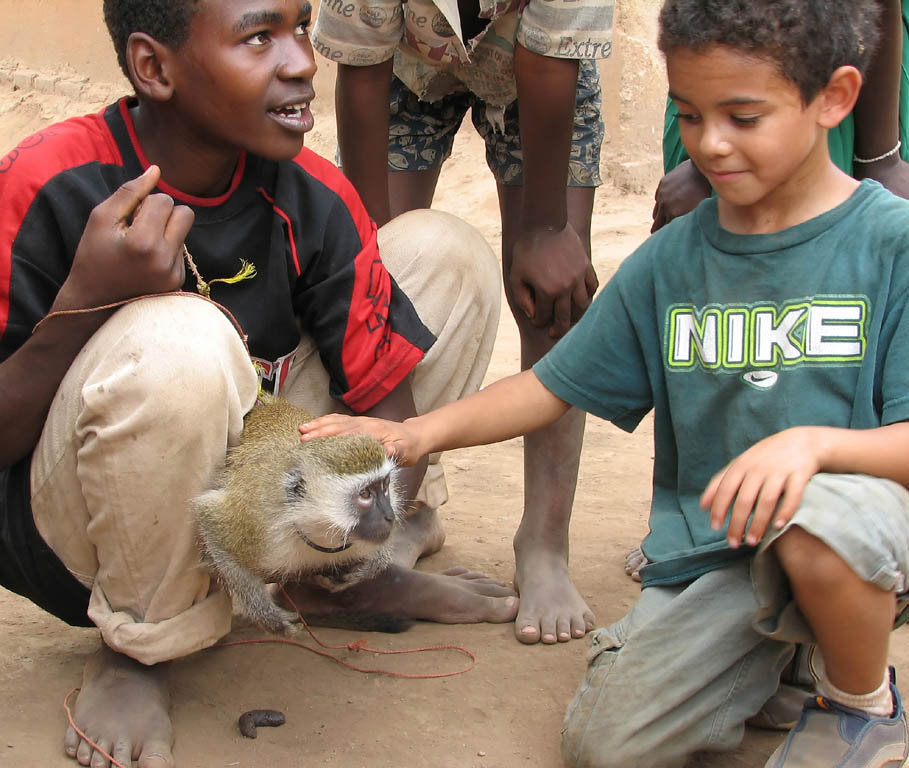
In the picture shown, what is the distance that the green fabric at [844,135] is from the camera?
3.22m

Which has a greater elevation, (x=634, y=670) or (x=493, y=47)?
(x=493, y=47)

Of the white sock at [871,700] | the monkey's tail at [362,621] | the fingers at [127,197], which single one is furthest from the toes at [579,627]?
the fingers at [127,197]

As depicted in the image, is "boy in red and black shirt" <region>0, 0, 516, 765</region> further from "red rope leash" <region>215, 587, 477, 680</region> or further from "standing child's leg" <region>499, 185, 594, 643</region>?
"standing child's leg" <region>499, 185, 594, 643</region>

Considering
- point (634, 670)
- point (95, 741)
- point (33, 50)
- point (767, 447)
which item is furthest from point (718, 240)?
point (33, 50)

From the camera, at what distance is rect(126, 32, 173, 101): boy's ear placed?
2.47 m

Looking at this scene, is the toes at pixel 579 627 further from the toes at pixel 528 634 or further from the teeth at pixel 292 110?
the teeth at pixel 292 110

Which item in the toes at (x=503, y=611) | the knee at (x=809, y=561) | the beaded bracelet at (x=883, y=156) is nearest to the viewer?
the knee at (x=809, y=561)

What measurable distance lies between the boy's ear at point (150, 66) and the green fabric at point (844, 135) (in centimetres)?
139

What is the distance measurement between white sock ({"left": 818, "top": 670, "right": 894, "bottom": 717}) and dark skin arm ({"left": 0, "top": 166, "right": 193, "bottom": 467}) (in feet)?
5.06

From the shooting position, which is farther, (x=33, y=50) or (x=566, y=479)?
(x=33, y=50)

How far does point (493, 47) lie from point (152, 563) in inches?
67.4

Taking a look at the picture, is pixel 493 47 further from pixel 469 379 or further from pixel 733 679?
pixel 733 679

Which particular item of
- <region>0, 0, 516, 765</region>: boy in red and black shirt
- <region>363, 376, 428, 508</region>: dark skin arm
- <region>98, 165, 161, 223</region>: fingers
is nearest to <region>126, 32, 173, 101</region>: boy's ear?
<region>0, 0, 516, 765</region>: boy in red and black shirt

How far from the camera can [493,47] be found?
310cm
